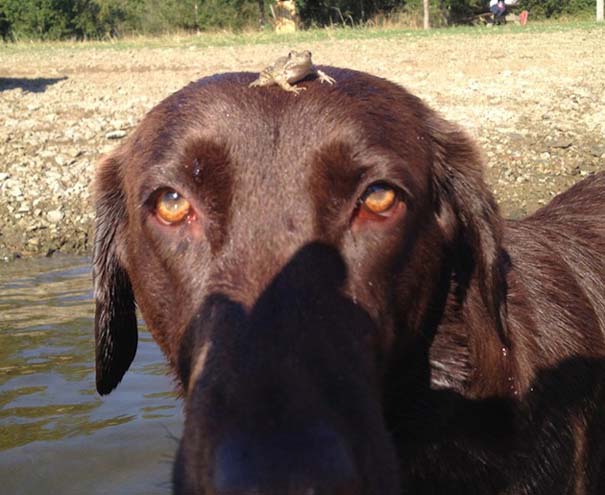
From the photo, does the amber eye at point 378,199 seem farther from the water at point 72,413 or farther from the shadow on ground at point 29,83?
the shadow on ground at point 29,83

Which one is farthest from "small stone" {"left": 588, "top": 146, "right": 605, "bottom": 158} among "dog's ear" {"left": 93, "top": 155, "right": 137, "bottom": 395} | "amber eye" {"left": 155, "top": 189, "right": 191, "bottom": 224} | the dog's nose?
the dog's nose

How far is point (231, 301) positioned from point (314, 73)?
1105 mm

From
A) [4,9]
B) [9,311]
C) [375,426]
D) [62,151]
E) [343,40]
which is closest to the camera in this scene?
[375,426]

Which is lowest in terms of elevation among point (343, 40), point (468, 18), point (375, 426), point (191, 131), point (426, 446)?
point (468, 18)

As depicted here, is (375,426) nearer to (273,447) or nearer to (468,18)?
(273,447)

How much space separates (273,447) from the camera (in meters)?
2.07

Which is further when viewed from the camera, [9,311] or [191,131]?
[9,311]

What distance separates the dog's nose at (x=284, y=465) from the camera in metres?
2.03

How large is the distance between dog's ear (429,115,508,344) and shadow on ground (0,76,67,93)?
12650 millimetres

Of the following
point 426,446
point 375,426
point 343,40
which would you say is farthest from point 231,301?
point 343,40

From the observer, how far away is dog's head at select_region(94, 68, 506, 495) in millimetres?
2246

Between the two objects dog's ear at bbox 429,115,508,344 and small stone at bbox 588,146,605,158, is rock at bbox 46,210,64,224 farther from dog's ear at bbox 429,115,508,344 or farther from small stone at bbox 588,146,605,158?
dog's ear at bbox 429,115,508,344

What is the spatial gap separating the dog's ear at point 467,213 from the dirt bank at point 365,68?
2.84 meters

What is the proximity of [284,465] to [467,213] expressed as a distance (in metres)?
1.72
